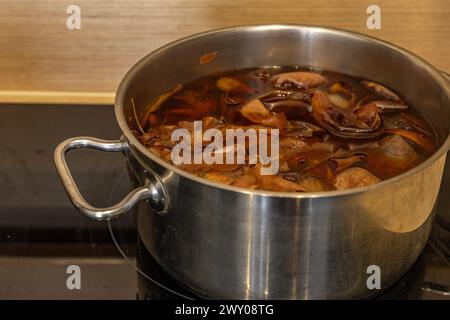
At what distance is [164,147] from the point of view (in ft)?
3.43

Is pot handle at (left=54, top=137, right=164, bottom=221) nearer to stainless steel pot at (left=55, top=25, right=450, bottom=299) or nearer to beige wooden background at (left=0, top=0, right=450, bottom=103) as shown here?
stainless steel pot at (left=55, top=25, right=450, bottom=299)

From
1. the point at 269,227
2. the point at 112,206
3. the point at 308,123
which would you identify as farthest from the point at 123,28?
the point at 269,227

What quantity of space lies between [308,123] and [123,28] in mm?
457

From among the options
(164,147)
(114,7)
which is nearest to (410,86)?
(164,147)

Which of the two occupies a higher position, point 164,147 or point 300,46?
point 300,46

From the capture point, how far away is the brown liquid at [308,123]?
3.23 ft

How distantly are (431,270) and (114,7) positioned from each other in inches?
29.1

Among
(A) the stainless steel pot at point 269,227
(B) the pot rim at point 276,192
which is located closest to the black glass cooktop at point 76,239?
(A) the stainless steel pot at point 269,227

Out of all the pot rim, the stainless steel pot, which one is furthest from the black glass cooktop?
the pot rim

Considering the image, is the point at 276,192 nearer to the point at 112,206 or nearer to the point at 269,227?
the point at 269,227

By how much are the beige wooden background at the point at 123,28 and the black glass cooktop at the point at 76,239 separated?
0.13m

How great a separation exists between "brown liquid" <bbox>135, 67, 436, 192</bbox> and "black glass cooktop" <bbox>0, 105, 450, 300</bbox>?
134mm
